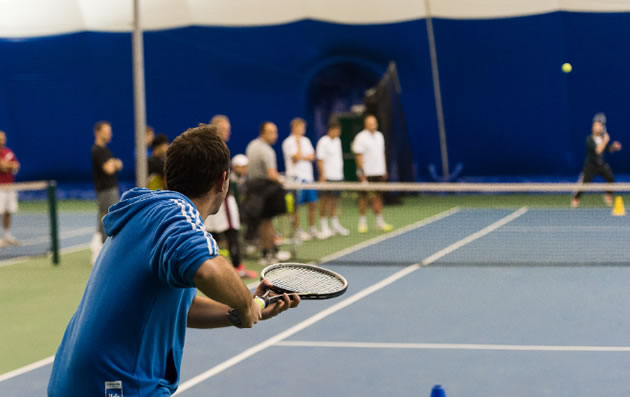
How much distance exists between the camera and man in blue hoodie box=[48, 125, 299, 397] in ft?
7.37

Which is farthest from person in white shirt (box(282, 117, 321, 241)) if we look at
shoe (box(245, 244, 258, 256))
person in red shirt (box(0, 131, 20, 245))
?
person in red shirt (box(0, 131, 20, 245))

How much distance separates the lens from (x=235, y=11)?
19031 mm

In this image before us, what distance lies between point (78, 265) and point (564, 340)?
21.5ft

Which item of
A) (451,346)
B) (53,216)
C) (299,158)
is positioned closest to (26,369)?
(451,346)

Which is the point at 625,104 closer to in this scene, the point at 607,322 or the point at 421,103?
the point at 421,103

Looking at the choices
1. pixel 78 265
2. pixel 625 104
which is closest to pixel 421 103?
pixel 625 104

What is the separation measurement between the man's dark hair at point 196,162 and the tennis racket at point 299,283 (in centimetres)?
42


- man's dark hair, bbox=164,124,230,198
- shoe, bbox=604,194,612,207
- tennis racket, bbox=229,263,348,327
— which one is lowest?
tennis racket, bbox=229,263,348,327

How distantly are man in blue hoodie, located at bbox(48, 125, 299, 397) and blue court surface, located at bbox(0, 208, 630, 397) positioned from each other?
3.15 meters

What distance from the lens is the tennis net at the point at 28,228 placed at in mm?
11117

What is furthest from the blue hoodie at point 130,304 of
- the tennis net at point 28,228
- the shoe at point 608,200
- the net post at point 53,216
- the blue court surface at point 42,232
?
the shoe at point 608,200

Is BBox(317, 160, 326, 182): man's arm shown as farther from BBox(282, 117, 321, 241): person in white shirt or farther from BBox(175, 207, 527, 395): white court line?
BBox(175, 207, 527, 395): white court line

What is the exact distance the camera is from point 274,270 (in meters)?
3.15

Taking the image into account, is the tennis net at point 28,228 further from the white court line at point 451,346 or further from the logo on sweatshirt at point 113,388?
the logo on sweatshirt at point 113,388
